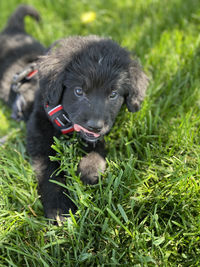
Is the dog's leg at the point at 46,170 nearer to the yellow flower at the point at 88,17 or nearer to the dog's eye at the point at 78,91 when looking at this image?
the dog's eye at the point at 78,91

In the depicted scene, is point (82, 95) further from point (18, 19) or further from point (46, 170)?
point (18, 19)

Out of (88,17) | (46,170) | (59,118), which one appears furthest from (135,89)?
(88,17)

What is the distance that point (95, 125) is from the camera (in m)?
1.95

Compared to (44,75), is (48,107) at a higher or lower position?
lower

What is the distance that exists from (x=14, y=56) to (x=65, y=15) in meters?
1.51

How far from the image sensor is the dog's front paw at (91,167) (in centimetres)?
223

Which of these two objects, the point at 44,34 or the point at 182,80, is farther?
the point at 44,34

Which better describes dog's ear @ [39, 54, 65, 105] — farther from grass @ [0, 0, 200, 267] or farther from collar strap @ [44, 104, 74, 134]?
grass @ [0, 0, 200, 267]

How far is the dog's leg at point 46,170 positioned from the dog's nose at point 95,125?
53 cm

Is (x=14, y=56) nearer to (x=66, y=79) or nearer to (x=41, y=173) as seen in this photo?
(x=66, y=79)

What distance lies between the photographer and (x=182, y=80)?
3.02m

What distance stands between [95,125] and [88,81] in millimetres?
398

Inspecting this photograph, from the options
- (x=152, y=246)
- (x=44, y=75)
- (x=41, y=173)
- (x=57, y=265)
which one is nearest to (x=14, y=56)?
(x=44, y=75)

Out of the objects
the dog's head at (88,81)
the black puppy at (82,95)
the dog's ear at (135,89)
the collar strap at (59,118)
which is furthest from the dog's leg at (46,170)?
the dog's ear at (135,89)
